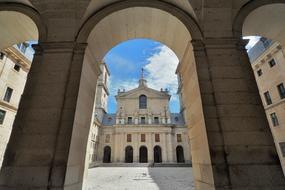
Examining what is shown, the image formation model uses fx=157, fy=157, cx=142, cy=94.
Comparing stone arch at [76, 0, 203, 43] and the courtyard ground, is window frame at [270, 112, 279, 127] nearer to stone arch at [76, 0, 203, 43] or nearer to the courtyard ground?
the courtyard ground

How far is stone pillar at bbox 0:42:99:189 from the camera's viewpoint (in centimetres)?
365

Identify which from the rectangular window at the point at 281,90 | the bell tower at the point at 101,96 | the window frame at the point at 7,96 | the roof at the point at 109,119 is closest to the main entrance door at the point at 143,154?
the roof at the point at 109,119

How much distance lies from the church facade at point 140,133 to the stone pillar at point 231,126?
123 ft

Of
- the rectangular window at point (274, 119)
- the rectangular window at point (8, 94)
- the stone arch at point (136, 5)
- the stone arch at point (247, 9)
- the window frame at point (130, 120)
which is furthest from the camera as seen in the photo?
the window frame at point (130, 120)

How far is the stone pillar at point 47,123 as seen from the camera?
365 centimetres

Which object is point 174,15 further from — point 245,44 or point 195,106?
point 195,106

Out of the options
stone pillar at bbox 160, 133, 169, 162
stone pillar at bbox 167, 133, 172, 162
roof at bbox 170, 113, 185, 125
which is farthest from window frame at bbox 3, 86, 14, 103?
roof at bbox 170, 113, 185, 125

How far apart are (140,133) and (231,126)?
39687 millimetres

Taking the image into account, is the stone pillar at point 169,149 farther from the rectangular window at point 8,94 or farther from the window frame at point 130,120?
the rectangular window at point 8,94

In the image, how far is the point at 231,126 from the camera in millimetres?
3998

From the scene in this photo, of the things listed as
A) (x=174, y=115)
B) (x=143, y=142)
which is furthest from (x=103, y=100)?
(x=174, y=115)

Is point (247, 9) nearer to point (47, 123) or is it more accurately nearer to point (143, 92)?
point (47, 123)

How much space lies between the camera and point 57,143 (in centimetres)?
391

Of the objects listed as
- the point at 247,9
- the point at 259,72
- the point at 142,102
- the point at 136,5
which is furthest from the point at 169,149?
the point at 136,5
